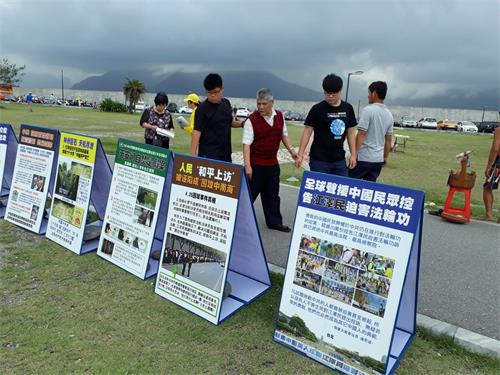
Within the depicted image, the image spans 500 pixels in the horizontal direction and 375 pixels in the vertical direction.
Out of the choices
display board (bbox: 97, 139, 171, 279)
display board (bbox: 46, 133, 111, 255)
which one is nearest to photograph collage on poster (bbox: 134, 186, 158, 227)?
display board (bbox: 97, 139, 171, 279)

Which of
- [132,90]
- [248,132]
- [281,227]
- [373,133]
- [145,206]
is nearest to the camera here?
[145,206]

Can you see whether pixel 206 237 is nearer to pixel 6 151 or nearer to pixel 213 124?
pixel 213 124

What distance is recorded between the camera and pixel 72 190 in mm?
4105

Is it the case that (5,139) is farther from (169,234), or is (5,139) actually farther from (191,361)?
(191,361)

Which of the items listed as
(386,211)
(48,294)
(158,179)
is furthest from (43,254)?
(386,211)

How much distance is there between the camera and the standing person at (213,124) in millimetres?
4059

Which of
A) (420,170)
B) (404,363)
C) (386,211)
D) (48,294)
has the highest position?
(420,170)

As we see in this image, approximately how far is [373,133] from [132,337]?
350 cm

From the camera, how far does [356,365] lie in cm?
240

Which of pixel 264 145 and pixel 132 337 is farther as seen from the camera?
pixel 264 145

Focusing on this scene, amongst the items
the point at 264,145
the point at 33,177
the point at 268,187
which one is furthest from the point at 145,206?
the point at 33,177

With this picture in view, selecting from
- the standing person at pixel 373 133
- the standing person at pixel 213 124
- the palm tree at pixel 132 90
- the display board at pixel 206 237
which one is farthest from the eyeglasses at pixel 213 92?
the palm tree at pixel 132 90

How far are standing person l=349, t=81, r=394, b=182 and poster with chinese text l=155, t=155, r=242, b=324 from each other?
2290 millimetres

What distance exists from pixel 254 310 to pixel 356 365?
102 centimetres
